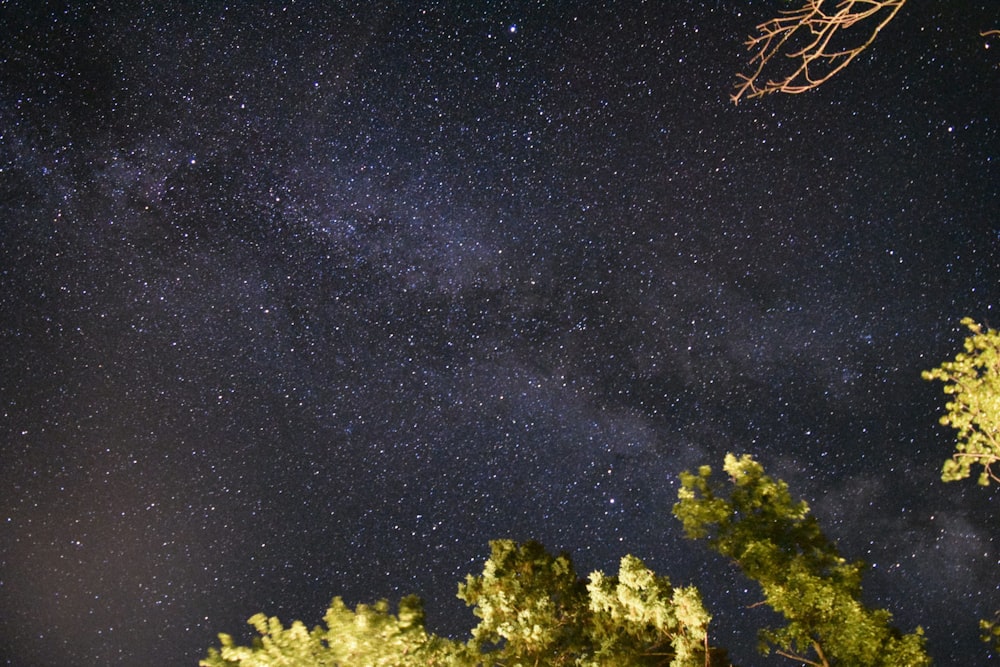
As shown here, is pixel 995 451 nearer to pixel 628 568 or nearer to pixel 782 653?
pixel 782 653

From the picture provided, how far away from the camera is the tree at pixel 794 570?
399 inches

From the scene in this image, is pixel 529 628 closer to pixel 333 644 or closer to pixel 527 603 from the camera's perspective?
pixel 527 603

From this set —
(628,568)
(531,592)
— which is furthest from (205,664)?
(628,568)

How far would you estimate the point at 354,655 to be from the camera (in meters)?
8.74

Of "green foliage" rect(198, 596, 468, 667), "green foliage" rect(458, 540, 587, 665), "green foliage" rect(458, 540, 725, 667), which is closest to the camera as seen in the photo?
"green foliage" rect(198, 596, 468, 667)

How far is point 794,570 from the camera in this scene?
10.7 metres

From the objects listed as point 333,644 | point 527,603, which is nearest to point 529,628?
point 527,603

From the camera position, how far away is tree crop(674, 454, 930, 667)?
1012 centimetres

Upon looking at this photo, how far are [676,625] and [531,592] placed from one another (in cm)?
231

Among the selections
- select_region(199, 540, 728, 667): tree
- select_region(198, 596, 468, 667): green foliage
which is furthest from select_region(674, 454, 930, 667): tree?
select_region(198, 596, 468, 667): green foliage

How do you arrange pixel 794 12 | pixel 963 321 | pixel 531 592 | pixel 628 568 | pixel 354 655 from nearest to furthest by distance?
pixel 794 12 < pixel 354 655 < pixel 963 321 < pixel 628 568 < pixel 531 592

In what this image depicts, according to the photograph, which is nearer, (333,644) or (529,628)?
(333,644)

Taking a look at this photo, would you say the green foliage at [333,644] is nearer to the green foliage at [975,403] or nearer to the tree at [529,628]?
the tree at [529,628]

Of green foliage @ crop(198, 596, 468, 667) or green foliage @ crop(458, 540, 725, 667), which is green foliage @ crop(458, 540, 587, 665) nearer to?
green foliage @ crop(458, 540, 725, 667)
